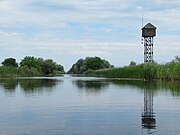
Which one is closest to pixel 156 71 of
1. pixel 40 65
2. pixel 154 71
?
pixel 154 71

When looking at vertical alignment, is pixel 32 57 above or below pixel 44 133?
above

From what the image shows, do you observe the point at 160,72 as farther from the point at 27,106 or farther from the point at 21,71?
the point at 21,71

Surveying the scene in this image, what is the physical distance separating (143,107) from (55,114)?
3881 millimetres

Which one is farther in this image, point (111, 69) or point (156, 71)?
point (111, 69)

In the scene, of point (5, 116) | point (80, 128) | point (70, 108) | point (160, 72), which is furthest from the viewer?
point (160, 72)

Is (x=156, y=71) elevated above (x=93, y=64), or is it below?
below

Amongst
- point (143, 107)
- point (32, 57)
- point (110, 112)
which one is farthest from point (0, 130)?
point (32, 57)

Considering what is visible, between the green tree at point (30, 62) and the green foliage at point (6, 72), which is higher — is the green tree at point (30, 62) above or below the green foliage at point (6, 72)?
above

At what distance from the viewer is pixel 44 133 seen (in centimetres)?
972

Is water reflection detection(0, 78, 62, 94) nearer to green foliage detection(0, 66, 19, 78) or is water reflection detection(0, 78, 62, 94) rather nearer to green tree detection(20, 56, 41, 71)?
green foliage detection(0, 66, 19, 78)

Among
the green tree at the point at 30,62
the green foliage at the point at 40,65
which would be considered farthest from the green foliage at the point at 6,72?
the green tree at the point at 30,62

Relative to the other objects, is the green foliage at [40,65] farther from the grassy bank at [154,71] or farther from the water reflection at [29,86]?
the water reflection at [29,86]

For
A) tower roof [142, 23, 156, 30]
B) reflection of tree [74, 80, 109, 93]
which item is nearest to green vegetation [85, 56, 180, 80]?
reflection of tree [74, 80, 109, 93]

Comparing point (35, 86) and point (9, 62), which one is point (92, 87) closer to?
point (35, 86)
